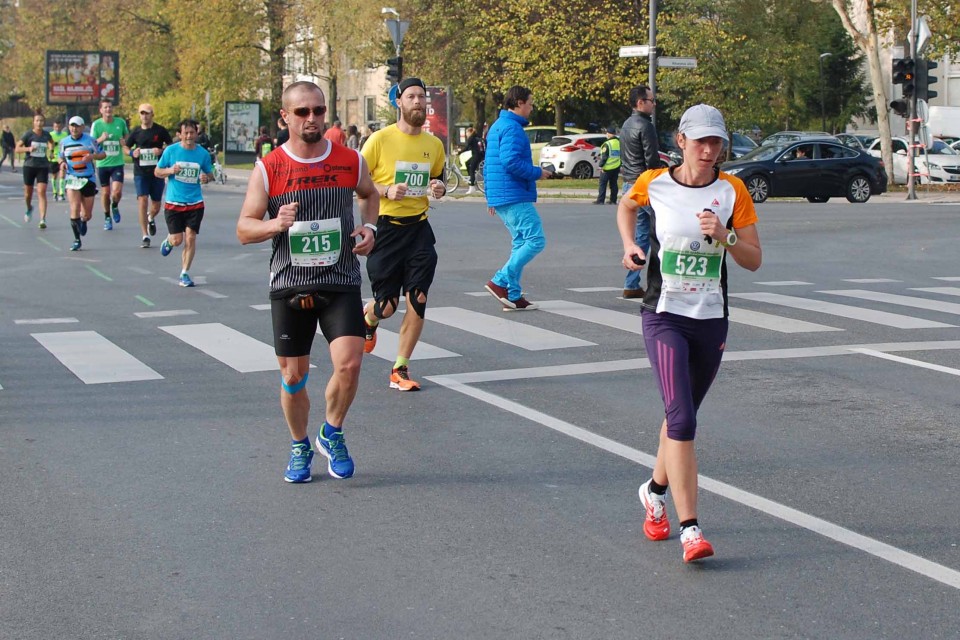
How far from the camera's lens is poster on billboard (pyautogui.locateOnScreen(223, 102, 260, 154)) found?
58.8 m

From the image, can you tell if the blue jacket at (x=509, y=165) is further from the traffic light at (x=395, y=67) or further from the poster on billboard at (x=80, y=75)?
the poster on billboard at (x=80, y=75)

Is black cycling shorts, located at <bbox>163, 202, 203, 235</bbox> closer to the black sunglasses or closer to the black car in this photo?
the black sunglasses

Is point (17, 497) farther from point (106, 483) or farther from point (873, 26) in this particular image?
point (873, 26)

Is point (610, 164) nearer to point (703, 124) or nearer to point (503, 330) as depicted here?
point (503, 330)

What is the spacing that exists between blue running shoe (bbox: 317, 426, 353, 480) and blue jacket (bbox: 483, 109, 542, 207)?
19.3ft

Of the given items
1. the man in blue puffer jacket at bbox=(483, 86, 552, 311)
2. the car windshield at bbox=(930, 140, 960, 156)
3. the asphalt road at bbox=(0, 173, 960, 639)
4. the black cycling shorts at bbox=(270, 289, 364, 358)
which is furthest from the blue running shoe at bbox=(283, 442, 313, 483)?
the car windshield at bbox=(930, 140, 960, 156)

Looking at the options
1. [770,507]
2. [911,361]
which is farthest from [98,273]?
[770,507]

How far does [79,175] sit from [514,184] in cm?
979

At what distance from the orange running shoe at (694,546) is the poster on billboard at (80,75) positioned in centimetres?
6264

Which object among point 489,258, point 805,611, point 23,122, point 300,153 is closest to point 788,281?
point 489,258

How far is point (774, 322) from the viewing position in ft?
39.9

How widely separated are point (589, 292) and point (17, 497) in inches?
348

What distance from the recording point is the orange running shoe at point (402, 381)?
8.98 metres

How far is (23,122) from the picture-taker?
309ft
